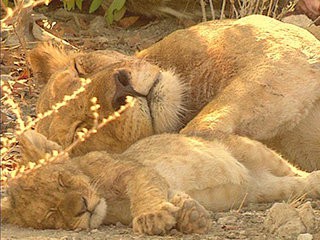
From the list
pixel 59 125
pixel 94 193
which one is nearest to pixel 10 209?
pixel 94 193

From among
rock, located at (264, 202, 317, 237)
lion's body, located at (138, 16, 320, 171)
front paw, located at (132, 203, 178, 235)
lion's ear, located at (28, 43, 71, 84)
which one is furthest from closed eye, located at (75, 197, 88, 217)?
lion's ear, located at (28, 43, 71, 84)

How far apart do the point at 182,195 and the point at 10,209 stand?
803mm

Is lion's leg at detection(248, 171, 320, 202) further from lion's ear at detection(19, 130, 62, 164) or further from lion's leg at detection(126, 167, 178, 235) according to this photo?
lion's ear at detection(19, 130, 62, 164)

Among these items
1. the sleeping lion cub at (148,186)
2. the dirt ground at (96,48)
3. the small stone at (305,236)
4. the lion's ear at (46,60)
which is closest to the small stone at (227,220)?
the dirt ground at (96,48)

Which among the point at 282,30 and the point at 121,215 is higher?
the point at 282,30

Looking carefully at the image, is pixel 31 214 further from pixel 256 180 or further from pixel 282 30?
pixel 282 30

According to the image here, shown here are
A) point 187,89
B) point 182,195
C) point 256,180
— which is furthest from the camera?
point 187,89

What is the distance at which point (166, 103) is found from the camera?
517 centimetres

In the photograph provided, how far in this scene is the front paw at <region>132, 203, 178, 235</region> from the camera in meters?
3.93

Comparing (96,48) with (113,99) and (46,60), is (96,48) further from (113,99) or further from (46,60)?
(113,99)

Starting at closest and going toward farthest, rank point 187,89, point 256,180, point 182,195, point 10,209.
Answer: point 182,195 < point 10,209 < point 256,180 < point 187,89

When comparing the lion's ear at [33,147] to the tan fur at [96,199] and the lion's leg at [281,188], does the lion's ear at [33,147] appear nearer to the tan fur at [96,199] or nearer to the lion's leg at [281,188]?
the tan fur at [96,199]

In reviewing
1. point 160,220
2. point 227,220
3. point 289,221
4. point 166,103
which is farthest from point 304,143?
point 160,220

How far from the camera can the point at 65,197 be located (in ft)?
13.7
